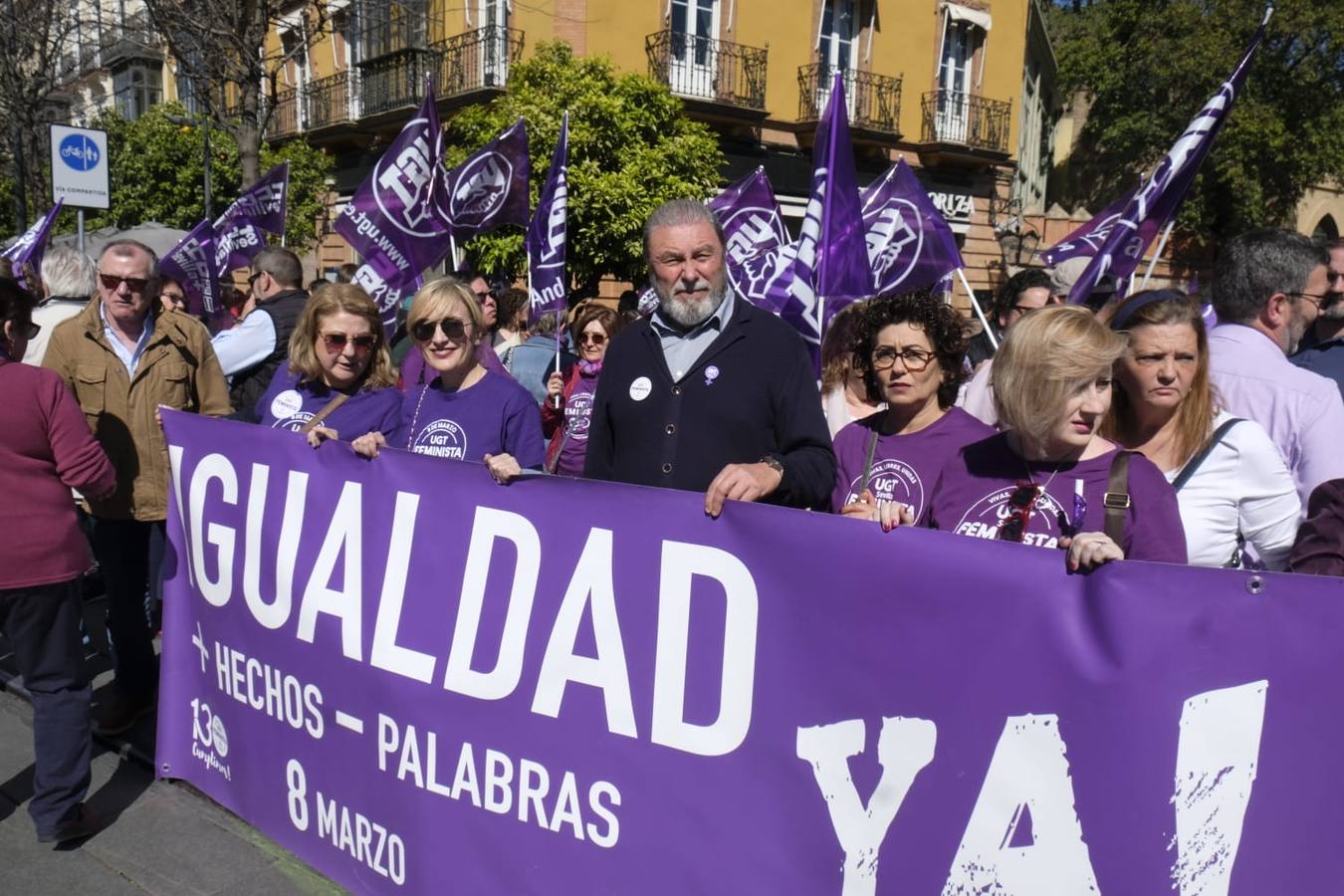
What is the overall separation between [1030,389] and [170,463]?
9.20ft

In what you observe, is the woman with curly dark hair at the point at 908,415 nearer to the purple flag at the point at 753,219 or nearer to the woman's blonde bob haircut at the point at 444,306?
Result: the woman's blonde bob haircut at the point at 444,306

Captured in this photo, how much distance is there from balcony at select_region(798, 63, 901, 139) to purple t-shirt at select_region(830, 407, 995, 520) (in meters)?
19.4

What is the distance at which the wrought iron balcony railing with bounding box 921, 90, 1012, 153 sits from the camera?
921 inches

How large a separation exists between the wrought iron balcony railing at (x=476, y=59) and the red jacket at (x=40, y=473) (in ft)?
51.9

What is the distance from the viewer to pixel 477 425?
11.5 ft

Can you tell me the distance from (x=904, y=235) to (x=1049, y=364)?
13.4 feet

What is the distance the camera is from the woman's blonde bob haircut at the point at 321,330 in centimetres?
379

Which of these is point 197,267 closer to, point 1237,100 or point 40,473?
point 40,473

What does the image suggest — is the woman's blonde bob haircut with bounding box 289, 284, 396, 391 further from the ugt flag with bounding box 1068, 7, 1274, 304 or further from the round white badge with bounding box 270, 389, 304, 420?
the ugt flag with bounding box 1068, 7, 1274, 304

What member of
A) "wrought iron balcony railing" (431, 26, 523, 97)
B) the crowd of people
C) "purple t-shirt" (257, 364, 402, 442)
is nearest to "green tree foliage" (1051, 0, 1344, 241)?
"wrought iron balcony railing" (431, 26, 523, 97)

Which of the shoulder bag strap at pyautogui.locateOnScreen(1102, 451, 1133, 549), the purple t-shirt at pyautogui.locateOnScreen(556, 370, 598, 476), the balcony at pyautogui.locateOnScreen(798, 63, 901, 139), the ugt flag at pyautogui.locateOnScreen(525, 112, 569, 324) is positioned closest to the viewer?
the shoulder bag strap at pyautogui.locateOnScreen(1102, 451, 1133, 549)

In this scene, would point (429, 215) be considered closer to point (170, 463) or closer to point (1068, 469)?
point (170, 463)

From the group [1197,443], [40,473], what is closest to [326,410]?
[40,473]

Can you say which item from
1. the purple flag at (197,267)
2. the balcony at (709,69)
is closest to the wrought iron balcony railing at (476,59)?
the balcony at (709,69)
